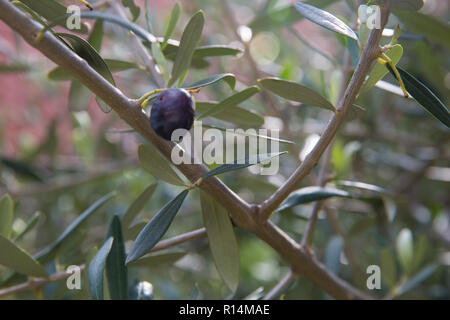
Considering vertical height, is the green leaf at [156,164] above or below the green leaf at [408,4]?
below

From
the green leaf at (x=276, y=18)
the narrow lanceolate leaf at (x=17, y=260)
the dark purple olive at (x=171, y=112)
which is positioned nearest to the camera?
the dark purple olive at (x=171, y=112)

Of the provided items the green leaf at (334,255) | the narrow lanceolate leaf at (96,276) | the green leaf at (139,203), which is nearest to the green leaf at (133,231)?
the green leaf at (139,203)

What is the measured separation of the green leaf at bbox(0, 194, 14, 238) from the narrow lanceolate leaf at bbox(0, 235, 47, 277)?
5 centimetres

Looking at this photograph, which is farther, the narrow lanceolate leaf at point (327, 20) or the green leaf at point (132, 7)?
the green leaf at point (132, 7)

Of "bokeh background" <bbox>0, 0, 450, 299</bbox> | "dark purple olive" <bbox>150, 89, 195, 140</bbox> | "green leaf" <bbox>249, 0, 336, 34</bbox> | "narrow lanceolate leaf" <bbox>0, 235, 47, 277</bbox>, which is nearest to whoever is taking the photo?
"dark purple olive" <bbox>150, 89, 195, 140</bbox>

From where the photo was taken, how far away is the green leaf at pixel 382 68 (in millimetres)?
374

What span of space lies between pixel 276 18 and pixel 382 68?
341 mm

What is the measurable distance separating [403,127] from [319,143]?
102cm

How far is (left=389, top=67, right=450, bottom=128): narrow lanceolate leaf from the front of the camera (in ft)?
1.26

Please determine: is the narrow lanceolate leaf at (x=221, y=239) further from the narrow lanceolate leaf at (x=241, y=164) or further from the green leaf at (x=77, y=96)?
the green leaf at (x=77, y=96)

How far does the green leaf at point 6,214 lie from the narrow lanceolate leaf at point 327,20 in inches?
16.0

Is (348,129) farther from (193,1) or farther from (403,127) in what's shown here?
(193,1)

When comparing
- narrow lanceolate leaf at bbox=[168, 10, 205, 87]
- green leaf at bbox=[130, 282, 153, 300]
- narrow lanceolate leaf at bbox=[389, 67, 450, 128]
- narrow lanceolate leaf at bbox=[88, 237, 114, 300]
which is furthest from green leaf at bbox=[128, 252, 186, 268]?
narrow lanceolate leaf at bbox=[389, 67, 450, 128]

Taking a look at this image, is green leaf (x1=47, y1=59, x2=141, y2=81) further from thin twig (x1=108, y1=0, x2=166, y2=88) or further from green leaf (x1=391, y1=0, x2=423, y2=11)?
green leaf (x1=391, y1=0, x2=423, y2=11)
